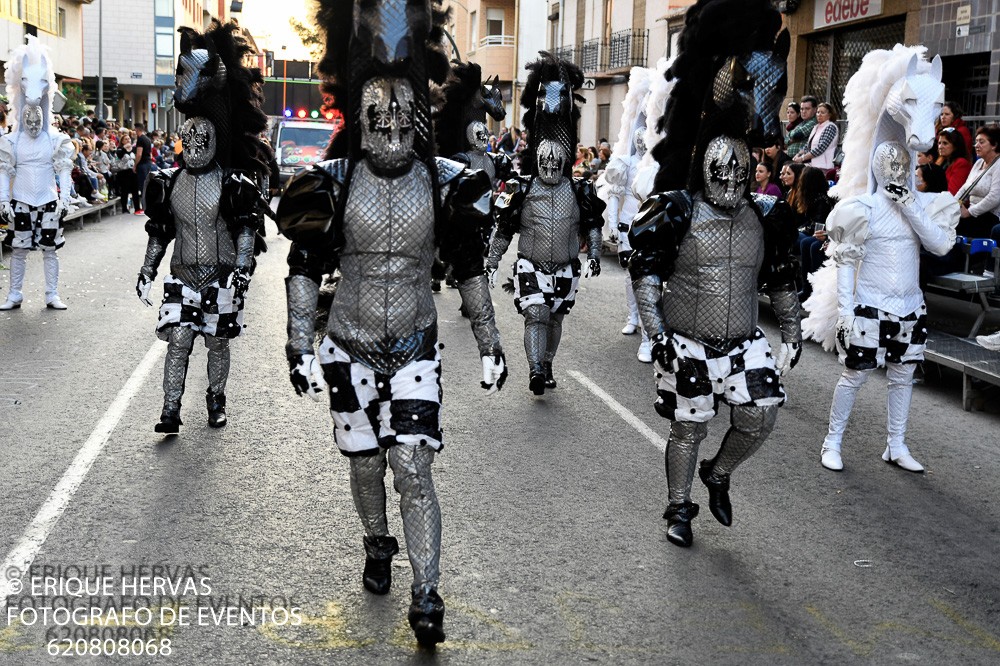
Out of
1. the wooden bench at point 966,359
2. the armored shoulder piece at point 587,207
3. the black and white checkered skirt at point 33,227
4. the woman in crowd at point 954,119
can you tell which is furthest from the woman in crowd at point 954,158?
the black and white checkered skirt at point 33,227

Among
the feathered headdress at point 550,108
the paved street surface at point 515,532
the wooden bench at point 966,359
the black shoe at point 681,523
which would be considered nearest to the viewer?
the paved street surface at point 515,532

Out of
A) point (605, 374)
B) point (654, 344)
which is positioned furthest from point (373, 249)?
point (605, 374)

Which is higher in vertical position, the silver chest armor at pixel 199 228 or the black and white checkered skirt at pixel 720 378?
the silver chest armor at pixel 199 228

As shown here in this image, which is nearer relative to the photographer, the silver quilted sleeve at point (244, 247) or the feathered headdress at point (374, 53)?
the feathered headdress at point (374, 53)

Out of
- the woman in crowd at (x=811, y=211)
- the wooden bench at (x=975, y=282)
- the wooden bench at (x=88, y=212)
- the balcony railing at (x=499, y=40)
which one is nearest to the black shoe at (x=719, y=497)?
the wooden bench at (x=975, y=282)

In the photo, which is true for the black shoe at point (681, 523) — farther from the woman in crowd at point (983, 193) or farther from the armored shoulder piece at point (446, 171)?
the woman in crowd at point (983, 193)

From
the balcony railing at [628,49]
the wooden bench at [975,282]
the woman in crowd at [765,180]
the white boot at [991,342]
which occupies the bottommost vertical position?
the white boot at [991,342]

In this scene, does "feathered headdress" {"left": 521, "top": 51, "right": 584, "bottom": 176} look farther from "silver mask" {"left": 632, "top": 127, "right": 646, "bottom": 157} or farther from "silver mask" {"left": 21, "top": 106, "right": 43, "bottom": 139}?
"silver mask" {"left": 21, "top": 106, "right": 43, "bottom": 139}

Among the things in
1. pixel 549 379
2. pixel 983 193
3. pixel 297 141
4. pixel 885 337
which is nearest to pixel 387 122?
pixel 885 337

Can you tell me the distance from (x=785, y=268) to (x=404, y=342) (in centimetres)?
209

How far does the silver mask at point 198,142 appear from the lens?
7617mm

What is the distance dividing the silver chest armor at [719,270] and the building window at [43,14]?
40.2 m

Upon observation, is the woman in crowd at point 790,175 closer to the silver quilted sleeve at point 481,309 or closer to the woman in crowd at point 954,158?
the woman in crowd at point 954,158

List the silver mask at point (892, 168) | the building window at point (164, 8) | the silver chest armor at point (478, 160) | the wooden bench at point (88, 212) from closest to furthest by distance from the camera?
the silver mask at point (892, 168)
the silver chest armor at point (478, 160)
the wooden bench at point (88, 212)
the building window at point (164, 8)
